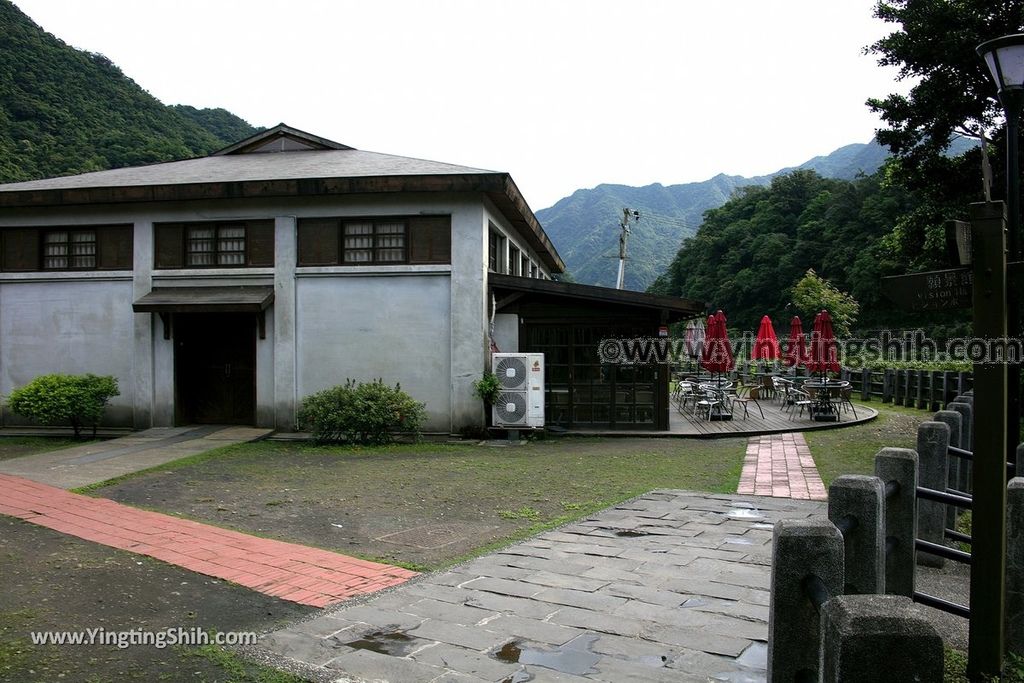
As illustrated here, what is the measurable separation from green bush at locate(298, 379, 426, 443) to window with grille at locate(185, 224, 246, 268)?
3671 mm

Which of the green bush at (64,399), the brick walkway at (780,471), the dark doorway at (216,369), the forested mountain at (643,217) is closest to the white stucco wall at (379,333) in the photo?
the dark doorway at (216,369)

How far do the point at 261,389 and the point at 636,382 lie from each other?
768 centimetres

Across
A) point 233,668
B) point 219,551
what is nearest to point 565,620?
point 233,668

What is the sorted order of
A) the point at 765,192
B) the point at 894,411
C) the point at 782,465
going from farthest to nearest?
1. the point at 765,192
2. the point at 894,411
3. the point at 782,465

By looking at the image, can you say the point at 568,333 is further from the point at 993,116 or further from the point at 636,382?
the point at 993,116

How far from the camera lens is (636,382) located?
15133 mm

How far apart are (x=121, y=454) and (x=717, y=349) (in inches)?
517

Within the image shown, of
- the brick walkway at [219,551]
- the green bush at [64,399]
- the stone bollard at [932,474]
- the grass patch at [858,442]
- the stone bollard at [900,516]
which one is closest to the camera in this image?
the stone bollard at [900,516]

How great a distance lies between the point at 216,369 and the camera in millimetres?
15234

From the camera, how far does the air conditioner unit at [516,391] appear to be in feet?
45.7

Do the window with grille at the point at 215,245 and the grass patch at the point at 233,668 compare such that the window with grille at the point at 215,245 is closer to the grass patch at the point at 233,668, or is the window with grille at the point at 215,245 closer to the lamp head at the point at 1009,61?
the grass patch at the point at 233,668

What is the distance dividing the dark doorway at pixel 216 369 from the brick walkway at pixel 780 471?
995 cm

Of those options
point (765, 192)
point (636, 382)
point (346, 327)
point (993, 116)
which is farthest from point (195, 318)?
point (765, 192)

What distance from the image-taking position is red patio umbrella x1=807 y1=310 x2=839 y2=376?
55.7 feet
